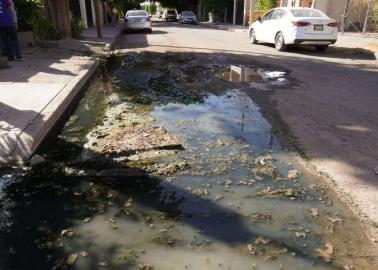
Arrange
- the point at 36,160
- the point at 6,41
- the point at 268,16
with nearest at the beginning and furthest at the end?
the point at 36,160 → the point at 6,41 → the point at 268,16

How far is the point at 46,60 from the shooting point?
1165cm

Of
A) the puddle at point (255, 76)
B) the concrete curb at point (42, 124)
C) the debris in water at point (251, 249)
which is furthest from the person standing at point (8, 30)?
the debris in water at point (251, 249)

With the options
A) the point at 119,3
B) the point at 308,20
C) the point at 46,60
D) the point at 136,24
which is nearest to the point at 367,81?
the point at 308,20

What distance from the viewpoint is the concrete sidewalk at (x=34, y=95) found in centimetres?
492

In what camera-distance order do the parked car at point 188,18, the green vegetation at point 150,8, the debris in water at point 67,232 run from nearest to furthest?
the debris in water at point 67,232
the parked car at point 188,18
the green vegetation at point 150,8

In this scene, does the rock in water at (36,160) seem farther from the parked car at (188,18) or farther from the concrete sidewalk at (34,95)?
the parked car at (188,18)

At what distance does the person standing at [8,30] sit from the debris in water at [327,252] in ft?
34.2

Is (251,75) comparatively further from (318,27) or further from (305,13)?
(305,13)

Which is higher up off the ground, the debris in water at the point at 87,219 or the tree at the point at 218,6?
the tree at the point at 218,6

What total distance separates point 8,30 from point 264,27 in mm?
10127

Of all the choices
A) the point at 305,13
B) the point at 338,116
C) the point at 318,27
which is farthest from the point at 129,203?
the point at 305,13

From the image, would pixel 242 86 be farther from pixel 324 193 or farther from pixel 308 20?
pixel 308 20

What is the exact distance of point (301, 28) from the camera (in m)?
13.8

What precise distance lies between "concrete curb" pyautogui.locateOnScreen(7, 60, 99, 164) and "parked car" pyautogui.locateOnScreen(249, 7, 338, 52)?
863 cm
